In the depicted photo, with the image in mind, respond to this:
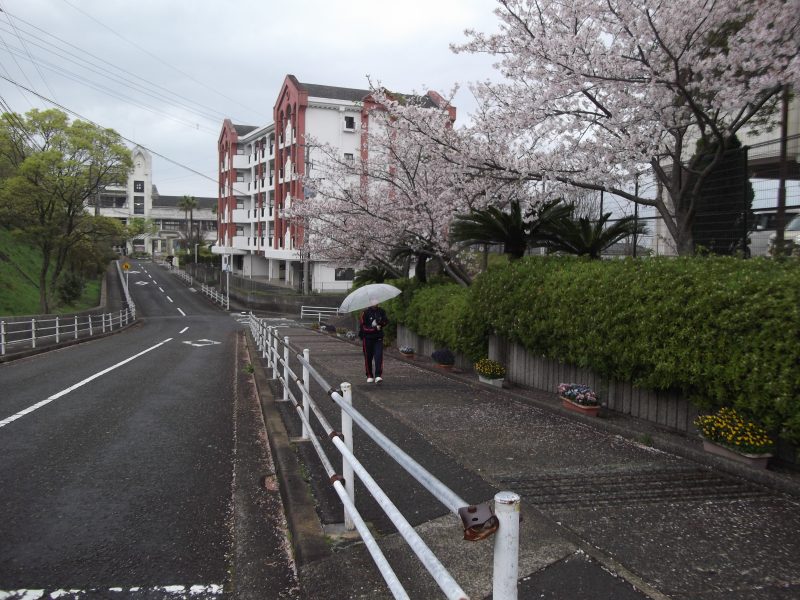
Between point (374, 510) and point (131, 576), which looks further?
point (374, 510)

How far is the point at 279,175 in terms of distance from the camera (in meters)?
51.2

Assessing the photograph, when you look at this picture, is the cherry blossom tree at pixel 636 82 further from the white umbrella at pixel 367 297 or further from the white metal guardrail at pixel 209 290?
the white metal guardrail at pixel 209 290

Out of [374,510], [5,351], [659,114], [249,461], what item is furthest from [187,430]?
[5,351]

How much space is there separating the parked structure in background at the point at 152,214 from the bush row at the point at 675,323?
312 feet

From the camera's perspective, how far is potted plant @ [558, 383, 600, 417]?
7539 millimetres

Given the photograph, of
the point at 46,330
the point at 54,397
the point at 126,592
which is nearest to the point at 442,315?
the point at 54,397

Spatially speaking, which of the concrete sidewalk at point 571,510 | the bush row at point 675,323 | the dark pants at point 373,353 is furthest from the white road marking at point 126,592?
the dark pants at point 373,353

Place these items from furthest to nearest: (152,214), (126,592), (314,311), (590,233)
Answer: (152,214), (314,311), (590,233), (126,592)

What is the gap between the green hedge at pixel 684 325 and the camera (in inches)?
203

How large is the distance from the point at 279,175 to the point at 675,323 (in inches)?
1897

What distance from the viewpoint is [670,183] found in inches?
383

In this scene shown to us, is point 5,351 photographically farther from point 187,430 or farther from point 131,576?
point 131,576

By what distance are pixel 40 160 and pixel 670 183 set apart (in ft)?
95.1

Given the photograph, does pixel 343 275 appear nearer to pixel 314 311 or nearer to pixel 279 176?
pixel 314 311
